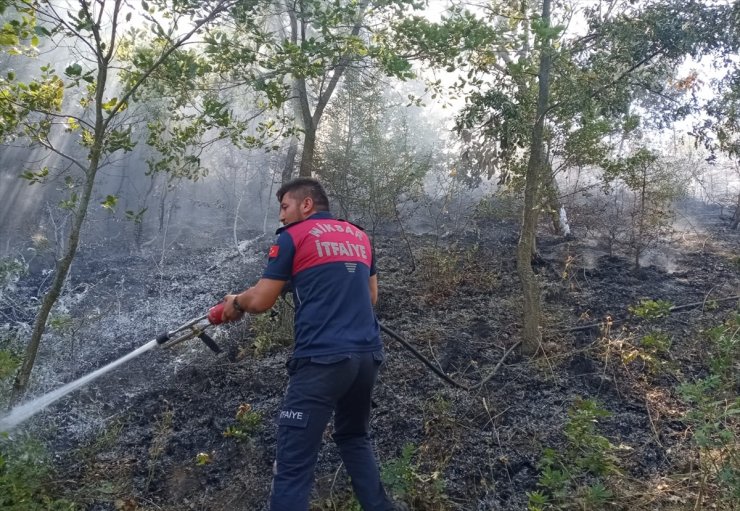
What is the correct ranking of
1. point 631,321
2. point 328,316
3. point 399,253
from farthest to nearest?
point 399,253 → point 631,321 → point 328,316

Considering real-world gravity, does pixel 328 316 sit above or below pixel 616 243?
below

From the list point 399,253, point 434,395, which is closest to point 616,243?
point 399,253

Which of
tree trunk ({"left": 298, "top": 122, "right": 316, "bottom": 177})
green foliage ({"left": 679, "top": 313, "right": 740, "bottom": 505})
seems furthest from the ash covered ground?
tree trunk ({"left": 298, "top": 122, "right": 316, "bottom": 177})

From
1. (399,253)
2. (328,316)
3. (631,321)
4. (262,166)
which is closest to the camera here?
(328,316)

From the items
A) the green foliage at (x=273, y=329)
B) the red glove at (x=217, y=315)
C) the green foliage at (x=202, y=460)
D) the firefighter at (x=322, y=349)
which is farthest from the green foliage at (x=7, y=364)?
the firefighter at (x=322, y=349)

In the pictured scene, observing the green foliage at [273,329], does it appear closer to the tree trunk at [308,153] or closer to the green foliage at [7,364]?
the tree trunk at [308,153]

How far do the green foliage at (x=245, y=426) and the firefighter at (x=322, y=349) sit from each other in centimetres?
145

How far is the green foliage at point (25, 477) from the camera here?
309 centimetres

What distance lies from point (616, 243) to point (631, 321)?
12.4ft

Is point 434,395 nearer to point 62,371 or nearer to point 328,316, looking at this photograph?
point 328,316

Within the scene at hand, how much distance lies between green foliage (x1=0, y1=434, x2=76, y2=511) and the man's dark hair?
212 cm

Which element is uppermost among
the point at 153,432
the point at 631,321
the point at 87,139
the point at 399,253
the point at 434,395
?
the point at 87,139

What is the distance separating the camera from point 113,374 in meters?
5.64

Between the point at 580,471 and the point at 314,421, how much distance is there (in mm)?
1786
